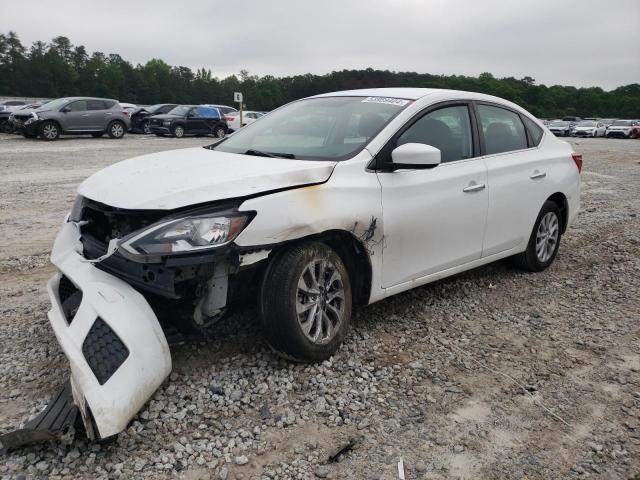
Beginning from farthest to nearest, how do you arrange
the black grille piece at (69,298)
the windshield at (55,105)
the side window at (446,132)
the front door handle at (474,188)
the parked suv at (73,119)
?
the windshield at (55,105), the parked suv at (73,119), the front door handle at (474,188), the side window at (446,132), the black grille piece at (69,298)

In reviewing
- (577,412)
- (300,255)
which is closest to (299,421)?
(300,255)

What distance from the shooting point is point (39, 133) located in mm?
19984

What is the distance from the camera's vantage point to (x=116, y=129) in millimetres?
22219

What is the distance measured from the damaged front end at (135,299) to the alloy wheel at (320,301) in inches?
13.7

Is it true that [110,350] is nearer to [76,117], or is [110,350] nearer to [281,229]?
[281,229]

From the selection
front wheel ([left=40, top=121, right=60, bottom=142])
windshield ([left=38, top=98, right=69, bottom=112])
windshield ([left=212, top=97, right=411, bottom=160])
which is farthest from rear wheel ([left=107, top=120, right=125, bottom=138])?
windshield ([left=212, top=97, right=411, bottom=160])

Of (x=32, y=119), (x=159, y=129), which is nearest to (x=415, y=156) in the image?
(x=32, y=119)

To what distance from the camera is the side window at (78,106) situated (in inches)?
808

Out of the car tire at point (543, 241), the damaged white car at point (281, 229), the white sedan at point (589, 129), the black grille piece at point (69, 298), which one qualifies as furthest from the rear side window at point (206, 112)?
the white sedan at point (589, 129)

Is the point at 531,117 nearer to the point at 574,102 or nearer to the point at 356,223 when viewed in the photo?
the point at 356,223

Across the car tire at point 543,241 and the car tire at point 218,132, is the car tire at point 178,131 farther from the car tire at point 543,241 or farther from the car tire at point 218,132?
the car tire at point 543,241

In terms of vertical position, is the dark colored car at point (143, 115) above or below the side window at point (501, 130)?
below

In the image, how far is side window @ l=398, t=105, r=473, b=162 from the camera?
387cm

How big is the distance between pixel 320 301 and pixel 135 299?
1055mm
